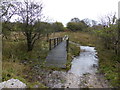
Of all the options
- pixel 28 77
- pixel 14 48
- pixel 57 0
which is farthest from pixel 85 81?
pixel 57 0

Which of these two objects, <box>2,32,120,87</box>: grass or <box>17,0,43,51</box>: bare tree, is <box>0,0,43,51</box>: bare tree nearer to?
<box>17,0,43,51</box>: bare tree

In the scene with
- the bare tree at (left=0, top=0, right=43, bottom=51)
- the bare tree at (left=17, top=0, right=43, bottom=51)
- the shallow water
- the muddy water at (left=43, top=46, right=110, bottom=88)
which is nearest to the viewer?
the muddy water at (left=43, top=46, right=110, bottom=88)

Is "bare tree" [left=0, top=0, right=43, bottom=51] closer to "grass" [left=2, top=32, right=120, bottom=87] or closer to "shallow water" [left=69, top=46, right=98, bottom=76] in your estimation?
"grass" [left=2, top=32, right=120, bottom=87]

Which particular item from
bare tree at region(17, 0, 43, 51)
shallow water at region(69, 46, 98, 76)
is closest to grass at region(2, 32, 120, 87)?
shallow water at region(69, 46, 98, 76)

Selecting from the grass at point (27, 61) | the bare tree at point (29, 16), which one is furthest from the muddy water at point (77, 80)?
the bare tree at point (29, 16)

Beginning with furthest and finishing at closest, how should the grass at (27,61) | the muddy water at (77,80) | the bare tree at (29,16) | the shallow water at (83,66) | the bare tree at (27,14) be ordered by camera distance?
the bare tree at (29,16) → the bare tree at (27,14) → the shallow water at (83,66) → the grass at (27,61) → the muddy water at (77,80)

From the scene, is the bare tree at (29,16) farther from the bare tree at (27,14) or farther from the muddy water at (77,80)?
the muddy water at (77,80)

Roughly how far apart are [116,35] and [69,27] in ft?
68.7

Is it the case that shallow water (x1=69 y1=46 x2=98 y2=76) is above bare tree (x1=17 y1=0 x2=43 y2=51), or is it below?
below

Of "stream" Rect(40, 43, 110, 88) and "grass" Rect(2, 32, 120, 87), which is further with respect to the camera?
"grass" Rect(2, 32, 120, 87)

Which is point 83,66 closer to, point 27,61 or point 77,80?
point 77,80

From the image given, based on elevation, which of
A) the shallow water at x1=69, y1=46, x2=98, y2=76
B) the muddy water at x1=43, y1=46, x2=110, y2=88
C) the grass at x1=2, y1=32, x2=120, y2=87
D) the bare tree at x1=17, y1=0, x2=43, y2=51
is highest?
the bare tree at x1=17, y1=0, x2=43, y2=51

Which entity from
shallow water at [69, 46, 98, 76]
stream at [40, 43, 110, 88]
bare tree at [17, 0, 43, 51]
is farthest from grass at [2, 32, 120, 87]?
bare tree at [17, 0, 43, 51]

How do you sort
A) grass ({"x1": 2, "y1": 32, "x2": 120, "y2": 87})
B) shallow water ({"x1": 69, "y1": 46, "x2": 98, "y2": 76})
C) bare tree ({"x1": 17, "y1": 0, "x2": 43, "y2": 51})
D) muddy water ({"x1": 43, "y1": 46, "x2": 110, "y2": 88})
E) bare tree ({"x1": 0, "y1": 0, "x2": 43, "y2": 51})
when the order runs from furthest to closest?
bare tree ({"x1": 17, "y1": 0, "x2": 43, "y2": 51}), bare tree ({"x1": 0, "y1": 0, "x2": 43, "y2": 51}), shallow water ({"x1": 69, "y1": 46, "x2": 98, "y2": 76}), grass ({"x1": 2, "y1": 32, "x2": 120, "y2": 87}), muddy water ({"x1": 43, "y1": 46, "x2": 110, "y2": 88})
